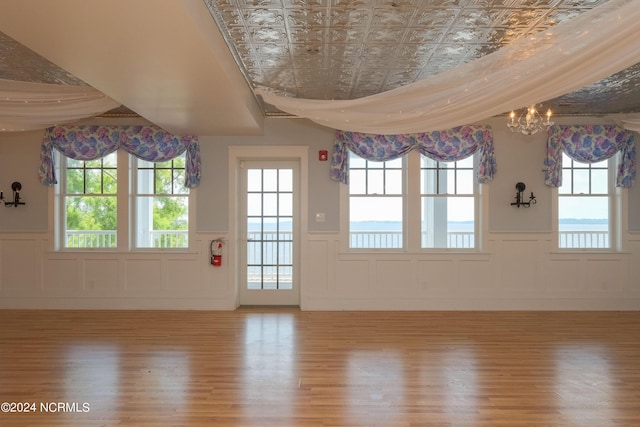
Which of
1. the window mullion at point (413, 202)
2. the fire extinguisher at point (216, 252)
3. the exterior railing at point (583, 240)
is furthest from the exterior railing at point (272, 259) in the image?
the exterior railing at point (583, 240)

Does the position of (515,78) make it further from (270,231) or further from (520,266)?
(270,231)

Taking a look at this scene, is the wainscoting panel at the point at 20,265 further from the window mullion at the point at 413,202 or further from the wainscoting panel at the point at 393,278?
the window mullion at the point at 413,202

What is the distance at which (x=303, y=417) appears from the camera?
9.23 ft

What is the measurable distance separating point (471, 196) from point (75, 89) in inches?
189

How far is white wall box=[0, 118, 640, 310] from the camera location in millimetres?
5840

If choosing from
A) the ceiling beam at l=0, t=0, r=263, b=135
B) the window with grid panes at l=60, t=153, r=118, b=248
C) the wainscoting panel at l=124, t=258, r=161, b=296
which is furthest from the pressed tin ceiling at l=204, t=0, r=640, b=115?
the wainscoting panel at l=124, t=258, r=161, b=296

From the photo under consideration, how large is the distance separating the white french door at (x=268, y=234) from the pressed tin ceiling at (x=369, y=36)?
158 cm

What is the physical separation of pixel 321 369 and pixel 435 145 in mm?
3383

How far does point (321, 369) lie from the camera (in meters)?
3.66

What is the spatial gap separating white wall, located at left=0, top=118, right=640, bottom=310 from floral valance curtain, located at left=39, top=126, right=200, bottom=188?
0.23 m

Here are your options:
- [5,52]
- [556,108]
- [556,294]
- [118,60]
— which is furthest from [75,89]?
[556,294]

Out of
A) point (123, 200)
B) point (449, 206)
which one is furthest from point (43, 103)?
point (449, 206)

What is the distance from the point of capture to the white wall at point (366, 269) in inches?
230

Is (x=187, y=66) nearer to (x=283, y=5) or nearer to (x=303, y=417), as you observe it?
(x=283, y=5)
